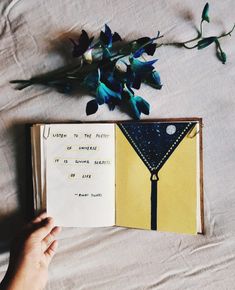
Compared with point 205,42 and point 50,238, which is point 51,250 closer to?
point 50,238

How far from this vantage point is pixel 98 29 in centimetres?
72

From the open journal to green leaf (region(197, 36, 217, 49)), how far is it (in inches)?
5.1

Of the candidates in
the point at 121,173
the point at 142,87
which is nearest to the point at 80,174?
the point at 121,173

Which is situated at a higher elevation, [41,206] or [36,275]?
[41,206]

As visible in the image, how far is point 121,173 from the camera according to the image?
0.73 m

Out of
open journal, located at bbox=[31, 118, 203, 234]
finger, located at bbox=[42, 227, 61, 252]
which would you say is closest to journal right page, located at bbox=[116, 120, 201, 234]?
open journal, located at bbox=[31, 118, 203, 234]

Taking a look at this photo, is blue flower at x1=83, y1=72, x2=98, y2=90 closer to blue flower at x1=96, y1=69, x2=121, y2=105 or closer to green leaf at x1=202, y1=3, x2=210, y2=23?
blue flower at x1=96, y1=69, x2=121, y2=105

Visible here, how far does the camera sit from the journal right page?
725 mm

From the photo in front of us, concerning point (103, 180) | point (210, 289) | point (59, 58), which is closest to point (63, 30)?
point (59, 58)

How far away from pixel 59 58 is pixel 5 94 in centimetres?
12

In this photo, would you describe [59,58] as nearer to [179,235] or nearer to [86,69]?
[86,69]

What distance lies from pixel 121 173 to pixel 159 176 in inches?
2.7

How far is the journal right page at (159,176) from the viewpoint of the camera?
0.73 metres

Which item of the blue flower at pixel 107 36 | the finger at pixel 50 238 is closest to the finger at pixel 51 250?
the finger at pixel 50 238
